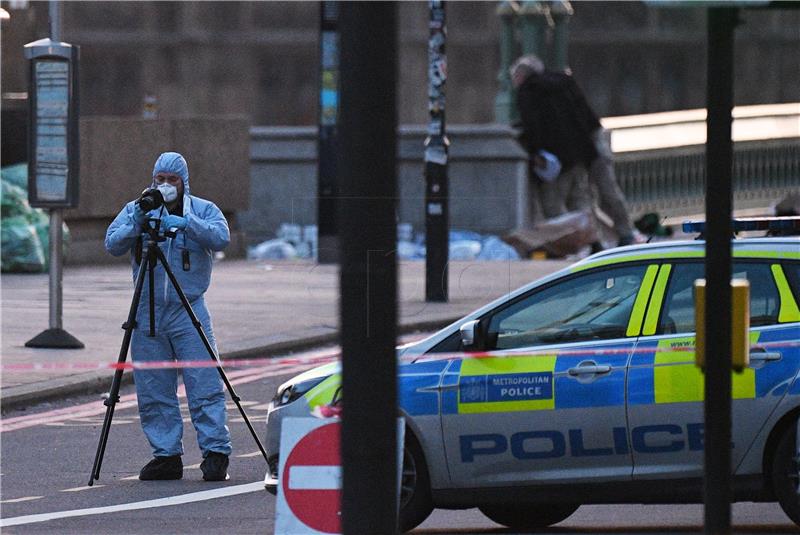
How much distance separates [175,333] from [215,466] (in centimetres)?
80

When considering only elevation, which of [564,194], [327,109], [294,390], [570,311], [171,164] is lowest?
[294,390]

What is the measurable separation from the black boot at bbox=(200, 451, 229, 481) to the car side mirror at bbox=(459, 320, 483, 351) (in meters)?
2.09

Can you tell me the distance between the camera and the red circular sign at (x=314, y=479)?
756cm

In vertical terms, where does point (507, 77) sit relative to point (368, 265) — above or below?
above

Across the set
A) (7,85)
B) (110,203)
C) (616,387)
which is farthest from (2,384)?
(7,85)

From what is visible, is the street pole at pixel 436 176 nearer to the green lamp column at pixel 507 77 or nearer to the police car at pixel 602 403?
the police car at pixel 602 403

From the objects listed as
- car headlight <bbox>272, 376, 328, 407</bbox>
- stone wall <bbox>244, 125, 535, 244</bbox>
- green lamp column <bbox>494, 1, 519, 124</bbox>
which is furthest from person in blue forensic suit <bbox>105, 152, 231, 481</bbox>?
green lamp column <bbox>494, 1, 519, 124</bbox>

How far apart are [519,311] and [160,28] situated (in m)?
44.4

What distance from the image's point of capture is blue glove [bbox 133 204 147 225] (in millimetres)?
10656

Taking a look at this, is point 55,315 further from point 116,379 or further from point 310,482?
point 310,482

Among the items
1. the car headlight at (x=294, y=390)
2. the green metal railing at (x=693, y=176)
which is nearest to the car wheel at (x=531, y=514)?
the car headlight at (x=294, y=390)

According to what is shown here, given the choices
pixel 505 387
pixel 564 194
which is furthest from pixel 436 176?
pixel 505 387

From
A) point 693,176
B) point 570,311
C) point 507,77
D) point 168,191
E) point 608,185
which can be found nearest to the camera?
point 570,311

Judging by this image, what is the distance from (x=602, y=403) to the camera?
344 inches
